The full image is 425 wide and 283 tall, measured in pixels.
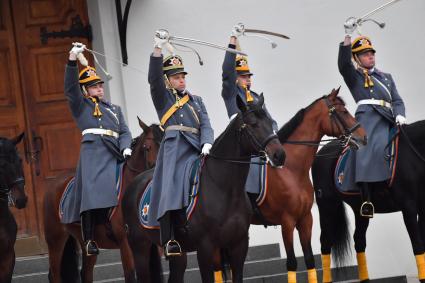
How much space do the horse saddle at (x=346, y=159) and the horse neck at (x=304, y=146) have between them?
2.20 feet

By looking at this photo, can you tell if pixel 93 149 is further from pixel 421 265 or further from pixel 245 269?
pixel 421 265

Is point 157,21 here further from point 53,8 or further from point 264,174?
point 264,174

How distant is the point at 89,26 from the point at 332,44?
304 centimetres

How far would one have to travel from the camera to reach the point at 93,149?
1018 centimetres

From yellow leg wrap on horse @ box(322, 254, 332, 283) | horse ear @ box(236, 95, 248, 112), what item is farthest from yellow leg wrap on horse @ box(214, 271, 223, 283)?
horse ear @ box(236, 95, 248, 112)

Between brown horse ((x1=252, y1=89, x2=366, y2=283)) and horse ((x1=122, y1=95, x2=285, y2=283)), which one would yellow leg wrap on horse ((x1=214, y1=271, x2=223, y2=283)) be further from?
horse ((x1=122, y1=95, x2=285, y2=283))

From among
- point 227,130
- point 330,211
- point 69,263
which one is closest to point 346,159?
point 330,211

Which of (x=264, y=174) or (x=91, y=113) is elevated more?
(x=91, y=113)

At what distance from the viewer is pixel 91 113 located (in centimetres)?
1021

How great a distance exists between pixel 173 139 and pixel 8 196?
71.2 inches

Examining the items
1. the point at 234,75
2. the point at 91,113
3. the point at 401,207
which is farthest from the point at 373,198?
the point at 91,113

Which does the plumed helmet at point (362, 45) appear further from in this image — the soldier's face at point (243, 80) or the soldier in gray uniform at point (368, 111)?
the soldier's face at point (243, 80)

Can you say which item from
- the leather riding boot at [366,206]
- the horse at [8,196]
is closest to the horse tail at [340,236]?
the leather riding boot at [366,206]

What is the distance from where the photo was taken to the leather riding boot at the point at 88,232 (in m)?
9.92
